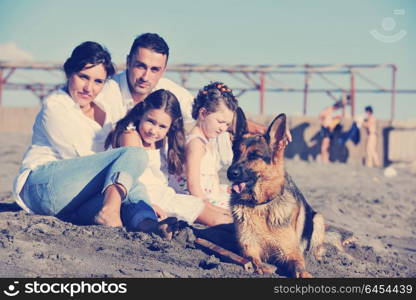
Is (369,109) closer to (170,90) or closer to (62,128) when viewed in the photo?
(170,90)

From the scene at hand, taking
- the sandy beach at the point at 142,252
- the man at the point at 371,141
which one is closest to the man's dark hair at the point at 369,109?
the man at the point at 371,141

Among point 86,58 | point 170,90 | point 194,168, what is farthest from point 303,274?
point 86,58

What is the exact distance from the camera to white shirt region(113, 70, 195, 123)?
19.2 ft

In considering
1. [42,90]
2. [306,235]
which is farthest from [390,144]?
[306,235]

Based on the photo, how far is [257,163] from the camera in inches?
183

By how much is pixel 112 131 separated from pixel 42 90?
13769 millimetres

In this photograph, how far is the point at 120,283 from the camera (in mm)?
3836

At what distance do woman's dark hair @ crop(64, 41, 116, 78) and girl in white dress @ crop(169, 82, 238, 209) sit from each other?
1.01 m

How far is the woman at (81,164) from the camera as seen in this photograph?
5062 mm

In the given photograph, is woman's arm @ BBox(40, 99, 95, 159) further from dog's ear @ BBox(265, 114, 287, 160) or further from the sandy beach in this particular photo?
dog's ear @ BBox(265, 114, 287, 160)

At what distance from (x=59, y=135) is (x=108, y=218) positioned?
2.99 feet

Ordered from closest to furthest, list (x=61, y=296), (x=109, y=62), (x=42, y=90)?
(x=61, y=296), (x=109, y=62), (x=42, y=90)

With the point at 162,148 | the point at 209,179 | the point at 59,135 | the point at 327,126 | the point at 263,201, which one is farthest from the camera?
the point at 327,126

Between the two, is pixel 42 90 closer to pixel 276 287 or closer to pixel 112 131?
pixel 112 131
